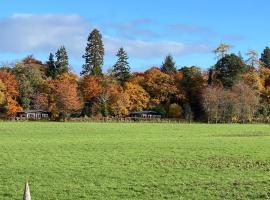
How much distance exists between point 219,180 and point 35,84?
11037 centimetres

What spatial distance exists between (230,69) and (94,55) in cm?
4023

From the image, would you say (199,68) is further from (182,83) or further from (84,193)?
(84,193)

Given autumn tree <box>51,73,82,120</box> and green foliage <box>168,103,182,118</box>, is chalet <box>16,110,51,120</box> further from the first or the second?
green foliage <box>168,103,182,118</box>

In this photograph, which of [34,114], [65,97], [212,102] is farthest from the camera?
[34,114]

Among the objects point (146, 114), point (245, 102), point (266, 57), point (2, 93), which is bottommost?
point (146, 114)

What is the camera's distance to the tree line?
11438 cm

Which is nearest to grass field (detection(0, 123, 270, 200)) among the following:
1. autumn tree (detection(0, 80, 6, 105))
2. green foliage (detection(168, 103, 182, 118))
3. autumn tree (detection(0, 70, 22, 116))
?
autumn tree (detection(0, 80, 6, 105))

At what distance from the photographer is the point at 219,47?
128m

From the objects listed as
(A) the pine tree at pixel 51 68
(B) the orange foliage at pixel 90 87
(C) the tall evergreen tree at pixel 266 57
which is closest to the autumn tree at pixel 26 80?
(A) the pine tree at pixel 51 68

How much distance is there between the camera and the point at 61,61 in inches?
5266

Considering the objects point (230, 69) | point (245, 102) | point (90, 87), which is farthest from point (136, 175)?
point (230, 69)

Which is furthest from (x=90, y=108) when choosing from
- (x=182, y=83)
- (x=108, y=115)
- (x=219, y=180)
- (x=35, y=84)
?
(x=219, y=180)

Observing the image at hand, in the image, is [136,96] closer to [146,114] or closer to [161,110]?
[146,114]

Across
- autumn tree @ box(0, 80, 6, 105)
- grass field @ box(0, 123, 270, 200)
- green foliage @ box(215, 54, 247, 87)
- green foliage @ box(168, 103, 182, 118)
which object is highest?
green foliage @ box(215, 54, 247, 87)
